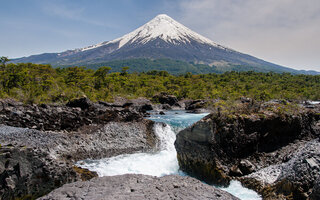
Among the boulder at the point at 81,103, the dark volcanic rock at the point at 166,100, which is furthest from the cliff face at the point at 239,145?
the dark volcanic rock at the point at 166,100

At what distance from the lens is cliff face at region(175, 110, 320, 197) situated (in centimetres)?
795

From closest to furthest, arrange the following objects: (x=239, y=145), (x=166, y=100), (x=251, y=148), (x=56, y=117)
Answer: (x=239, y=145)
(x=251, y=148)
(x=56, y=117)
(x=166, y=100)

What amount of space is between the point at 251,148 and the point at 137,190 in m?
5.56

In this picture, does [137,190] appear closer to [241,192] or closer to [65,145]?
[241,192]

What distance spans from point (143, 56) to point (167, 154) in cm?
17908

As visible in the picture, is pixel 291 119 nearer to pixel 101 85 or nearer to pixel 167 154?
pixel 167 154

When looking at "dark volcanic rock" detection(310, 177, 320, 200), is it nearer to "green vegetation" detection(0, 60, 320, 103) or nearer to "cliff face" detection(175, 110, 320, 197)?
"cliff face" detection(175, 110, 320, 197)

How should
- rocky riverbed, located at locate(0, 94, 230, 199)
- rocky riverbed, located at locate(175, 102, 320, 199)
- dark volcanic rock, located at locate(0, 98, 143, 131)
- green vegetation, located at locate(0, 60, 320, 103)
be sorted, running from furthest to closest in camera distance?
green vegetation, located at locate(0, 60, 320, 103)
dark volcanic rock, located at locate(0, 98, 143, 131)
rocky riverbed, located at locate(175, 102, 320, 199)
rocky riverbed, located at locate(0, 94, 230, 199)

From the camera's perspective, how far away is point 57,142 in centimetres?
1120

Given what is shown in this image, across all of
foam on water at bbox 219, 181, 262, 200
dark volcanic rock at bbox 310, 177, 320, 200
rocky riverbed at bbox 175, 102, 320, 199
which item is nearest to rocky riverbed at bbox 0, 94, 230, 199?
foam on water at bbox 219, 181, 262, 200

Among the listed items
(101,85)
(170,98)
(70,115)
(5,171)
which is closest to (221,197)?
(5,171)

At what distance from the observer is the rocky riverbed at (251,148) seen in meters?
6.91

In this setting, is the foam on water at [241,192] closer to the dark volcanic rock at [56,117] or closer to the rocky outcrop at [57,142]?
the rocky outcrop at [57,142]

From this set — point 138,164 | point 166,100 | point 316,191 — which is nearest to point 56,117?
point 138,164
